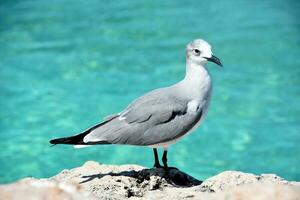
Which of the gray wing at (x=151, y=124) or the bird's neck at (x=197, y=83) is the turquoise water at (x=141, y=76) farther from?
the gray wing at (x=151, y=124)

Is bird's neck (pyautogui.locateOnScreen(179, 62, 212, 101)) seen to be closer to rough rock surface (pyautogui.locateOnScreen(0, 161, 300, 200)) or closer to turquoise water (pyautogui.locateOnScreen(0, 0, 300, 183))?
rough rock surface (pyautogui.locateOnScreen(0, 161, 300, 200))

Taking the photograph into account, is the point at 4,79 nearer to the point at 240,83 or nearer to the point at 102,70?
the point at 102,70

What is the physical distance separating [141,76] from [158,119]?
486 cm

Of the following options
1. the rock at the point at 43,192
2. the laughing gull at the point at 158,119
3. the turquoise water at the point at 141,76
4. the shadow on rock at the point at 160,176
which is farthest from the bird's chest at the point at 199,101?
the turquoise water at the point at 141,76

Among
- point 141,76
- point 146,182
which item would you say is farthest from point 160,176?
point 141,76

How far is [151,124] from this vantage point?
3752mm

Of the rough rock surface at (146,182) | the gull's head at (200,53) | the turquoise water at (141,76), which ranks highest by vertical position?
the turquoise water at (141,76)

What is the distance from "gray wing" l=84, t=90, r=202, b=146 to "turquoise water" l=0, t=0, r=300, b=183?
3.11 meters

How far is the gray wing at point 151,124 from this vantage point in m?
3.71

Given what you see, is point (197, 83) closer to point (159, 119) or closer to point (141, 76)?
point (159, 119)

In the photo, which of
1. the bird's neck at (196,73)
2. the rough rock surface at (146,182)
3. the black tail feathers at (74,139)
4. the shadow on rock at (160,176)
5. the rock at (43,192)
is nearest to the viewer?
the rock at (43,192)

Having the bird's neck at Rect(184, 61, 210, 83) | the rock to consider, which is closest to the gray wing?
the bird's neck at Rect(184, 61, 210, 83)

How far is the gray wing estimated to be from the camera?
146 inches

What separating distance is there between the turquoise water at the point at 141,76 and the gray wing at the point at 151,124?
3.11 meters
